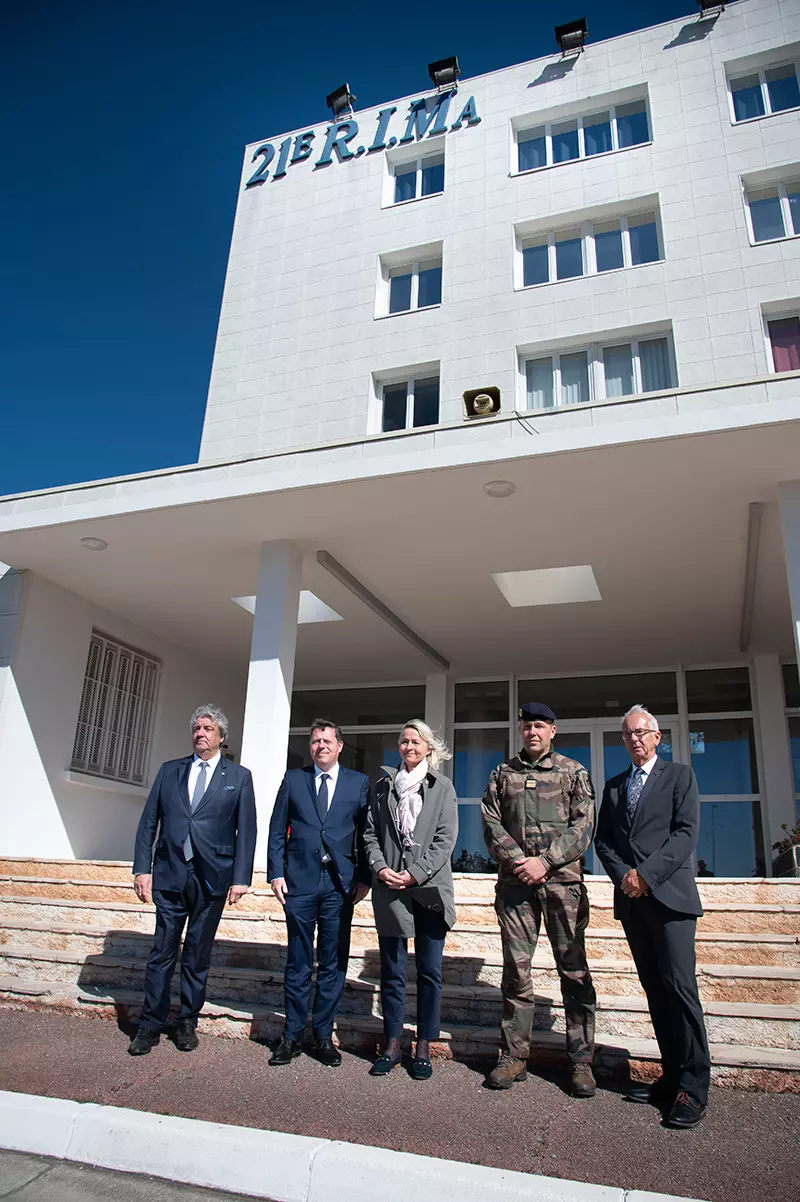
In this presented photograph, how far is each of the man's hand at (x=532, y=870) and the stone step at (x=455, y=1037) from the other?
0.85m

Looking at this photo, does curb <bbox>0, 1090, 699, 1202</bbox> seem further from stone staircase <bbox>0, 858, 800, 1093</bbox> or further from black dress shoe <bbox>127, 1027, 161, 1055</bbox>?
stone staircase <bbox>0, 858, 800, 1093</bbox>

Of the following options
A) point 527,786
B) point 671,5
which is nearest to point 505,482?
point 527,786

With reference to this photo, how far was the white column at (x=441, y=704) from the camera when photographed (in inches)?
508

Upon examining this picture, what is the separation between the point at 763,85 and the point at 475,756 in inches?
464

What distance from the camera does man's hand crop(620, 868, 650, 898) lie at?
11.3 feet

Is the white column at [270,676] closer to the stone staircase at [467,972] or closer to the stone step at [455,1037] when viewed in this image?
the stone staircase at [467,972]

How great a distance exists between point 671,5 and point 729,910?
50.3 feet

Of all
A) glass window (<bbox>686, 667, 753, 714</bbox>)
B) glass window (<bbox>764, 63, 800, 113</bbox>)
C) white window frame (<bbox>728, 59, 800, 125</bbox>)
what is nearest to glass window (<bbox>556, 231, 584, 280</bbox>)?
white window frame (<bbox>728, 59, 800, 125</bbox>)

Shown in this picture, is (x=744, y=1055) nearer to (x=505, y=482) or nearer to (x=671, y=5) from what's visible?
(x=505, y=482)

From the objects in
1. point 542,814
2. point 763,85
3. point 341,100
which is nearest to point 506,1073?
point 542,814

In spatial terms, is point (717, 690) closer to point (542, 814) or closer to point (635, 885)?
point (542, 814)

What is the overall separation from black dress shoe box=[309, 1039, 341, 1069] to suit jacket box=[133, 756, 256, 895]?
0.91 metres

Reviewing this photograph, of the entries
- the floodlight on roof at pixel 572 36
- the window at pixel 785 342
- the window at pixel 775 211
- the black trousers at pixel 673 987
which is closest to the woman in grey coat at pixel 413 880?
the black trousers at pixel 673 987

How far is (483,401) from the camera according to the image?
287 inches
